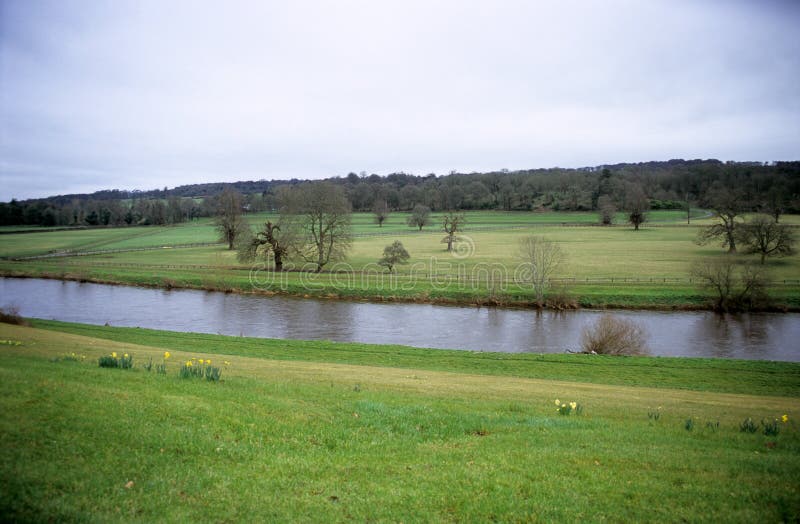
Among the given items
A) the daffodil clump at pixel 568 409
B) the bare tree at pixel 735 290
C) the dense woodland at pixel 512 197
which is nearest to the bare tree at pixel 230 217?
the dense woodland at pixel 512 197

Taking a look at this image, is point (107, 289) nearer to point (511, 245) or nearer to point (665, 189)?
point (511, 245)

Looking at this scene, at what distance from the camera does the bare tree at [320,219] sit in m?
61.2

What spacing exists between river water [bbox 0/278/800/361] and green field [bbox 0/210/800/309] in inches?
105

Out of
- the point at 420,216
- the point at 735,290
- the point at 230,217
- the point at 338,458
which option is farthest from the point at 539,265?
the point at 420,216

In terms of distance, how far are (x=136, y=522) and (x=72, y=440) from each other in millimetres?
2407

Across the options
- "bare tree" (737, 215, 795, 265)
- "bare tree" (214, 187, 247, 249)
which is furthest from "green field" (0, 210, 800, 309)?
"bare tree" (214, 187, 247, 249)

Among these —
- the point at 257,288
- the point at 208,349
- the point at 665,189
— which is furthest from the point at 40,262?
the point at 665,189

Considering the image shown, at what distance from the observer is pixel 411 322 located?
40031mm

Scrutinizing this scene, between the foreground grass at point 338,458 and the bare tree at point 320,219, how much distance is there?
48.4 metres

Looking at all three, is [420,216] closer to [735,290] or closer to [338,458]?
[735,290]

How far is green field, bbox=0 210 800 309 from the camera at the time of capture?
47219mm

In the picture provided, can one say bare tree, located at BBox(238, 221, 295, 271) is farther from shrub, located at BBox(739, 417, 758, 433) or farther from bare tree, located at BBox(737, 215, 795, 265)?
shrub, located at BBox(739, 417, 758, 433)

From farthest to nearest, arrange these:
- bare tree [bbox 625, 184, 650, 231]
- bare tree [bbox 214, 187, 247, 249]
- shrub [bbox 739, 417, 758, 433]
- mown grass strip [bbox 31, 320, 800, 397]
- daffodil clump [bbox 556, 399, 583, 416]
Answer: bare tree [bbox 625, 184, 650, 231], bare tree [bbox 214, 187, 247, 249], mown grass strip [bbox 31, 320, 800, 397], daffodil clump [bbox 556, 399, 583, 416], shrub [bbox 739, 417, 758, 433]

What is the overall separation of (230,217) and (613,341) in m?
65.7
